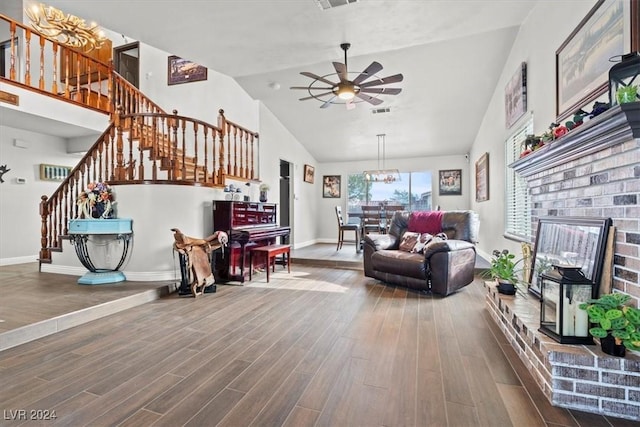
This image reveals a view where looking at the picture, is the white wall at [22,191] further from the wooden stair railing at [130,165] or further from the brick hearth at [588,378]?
the brick hearth at [588,378]

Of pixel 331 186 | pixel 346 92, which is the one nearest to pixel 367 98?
pixel 346 92

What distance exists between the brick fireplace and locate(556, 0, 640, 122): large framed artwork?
0.51 meters

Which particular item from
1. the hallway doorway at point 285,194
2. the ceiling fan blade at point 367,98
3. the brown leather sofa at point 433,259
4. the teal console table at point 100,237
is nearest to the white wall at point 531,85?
the brown leather sofa at point 433,259

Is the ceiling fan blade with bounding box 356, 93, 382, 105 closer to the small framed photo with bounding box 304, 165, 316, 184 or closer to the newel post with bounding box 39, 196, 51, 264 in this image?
the small framed photo with bounding box 304, 165, 316, 184

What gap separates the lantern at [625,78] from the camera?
1.44 meters

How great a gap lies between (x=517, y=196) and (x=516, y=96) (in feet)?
4.22

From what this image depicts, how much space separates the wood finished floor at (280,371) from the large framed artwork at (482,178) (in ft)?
10.8

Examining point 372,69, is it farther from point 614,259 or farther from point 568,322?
point 568,322

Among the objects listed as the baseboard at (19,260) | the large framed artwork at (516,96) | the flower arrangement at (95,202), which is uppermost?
the large framed artwork at (516,96)

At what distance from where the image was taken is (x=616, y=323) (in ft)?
4.92

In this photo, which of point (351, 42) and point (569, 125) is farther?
point (351, 42)

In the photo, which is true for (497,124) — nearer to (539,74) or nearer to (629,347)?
(539,74)

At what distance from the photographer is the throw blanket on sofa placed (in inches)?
179

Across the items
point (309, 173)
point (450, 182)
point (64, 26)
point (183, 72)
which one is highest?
point (64, 26)
